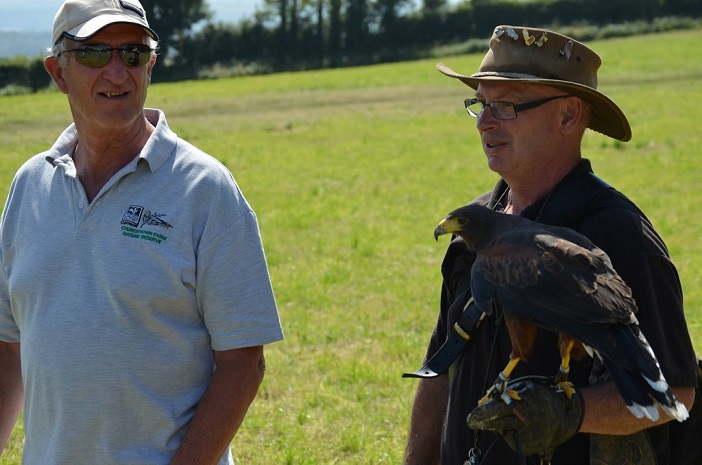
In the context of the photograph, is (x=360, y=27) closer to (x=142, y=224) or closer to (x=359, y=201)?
(x=359, y=201)

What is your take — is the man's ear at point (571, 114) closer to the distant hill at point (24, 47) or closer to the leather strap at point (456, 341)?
the leather strap at point (456, 341)

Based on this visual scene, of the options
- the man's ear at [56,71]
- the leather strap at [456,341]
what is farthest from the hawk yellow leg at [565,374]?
the man's ear at [56,71]

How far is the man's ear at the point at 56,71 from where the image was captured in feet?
11.4

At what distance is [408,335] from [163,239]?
6.01 m

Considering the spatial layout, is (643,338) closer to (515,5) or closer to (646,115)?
(646,115)

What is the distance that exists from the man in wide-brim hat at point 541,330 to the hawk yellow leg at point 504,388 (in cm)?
2

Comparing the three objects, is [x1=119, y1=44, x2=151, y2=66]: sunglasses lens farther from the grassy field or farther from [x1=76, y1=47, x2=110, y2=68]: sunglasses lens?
the grassy field

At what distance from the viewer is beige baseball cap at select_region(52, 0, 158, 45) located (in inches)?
129

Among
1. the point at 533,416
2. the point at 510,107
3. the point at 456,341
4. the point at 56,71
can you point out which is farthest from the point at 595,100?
the point at 56,71

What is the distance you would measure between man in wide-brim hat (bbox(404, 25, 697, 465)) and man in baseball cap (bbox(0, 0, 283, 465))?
30.0 inches

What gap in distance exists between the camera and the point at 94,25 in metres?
3.28

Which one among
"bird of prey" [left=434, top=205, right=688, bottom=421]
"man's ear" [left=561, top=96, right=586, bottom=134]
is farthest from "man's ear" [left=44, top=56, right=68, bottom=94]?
"man's ear" [left=561, top=96, right=586, bottom=134]

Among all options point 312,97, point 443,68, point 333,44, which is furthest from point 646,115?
point 333,44

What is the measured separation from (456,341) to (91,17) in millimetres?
1762
